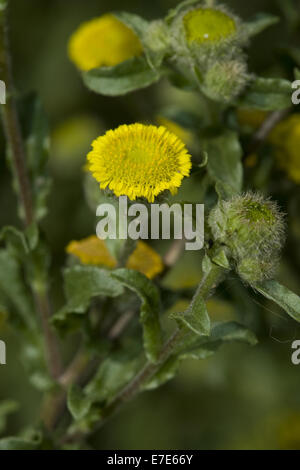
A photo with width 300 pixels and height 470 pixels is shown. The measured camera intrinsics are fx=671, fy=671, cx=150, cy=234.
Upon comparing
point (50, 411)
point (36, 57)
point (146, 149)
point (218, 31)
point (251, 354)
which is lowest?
point (251, 354)

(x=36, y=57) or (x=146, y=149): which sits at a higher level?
(x=146, y=149)

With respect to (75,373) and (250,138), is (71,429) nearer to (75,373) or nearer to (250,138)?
(75,373)

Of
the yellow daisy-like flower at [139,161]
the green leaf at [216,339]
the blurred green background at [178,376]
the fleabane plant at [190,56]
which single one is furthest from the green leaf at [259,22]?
the green leaf at [216,339]

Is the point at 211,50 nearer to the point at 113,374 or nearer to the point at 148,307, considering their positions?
the point at 148,307

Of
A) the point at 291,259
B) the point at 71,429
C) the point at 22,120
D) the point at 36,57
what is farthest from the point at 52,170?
the point at 71,429

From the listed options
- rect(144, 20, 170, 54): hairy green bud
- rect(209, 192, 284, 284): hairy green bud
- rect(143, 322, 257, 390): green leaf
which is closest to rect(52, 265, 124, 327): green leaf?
rect(143, 322, 257, 390): green leaf

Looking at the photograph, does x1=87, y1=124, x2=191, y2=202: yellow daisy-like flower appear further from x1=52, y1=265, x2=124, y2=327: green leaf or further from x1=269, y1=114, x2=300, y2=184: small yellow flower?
x1=269, y1=114, x2=300, y2=184: small yellow flower

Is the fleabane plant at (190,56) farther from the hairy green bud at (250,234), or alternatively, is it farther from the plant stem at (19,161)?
the hairy green bud at (250,234)
